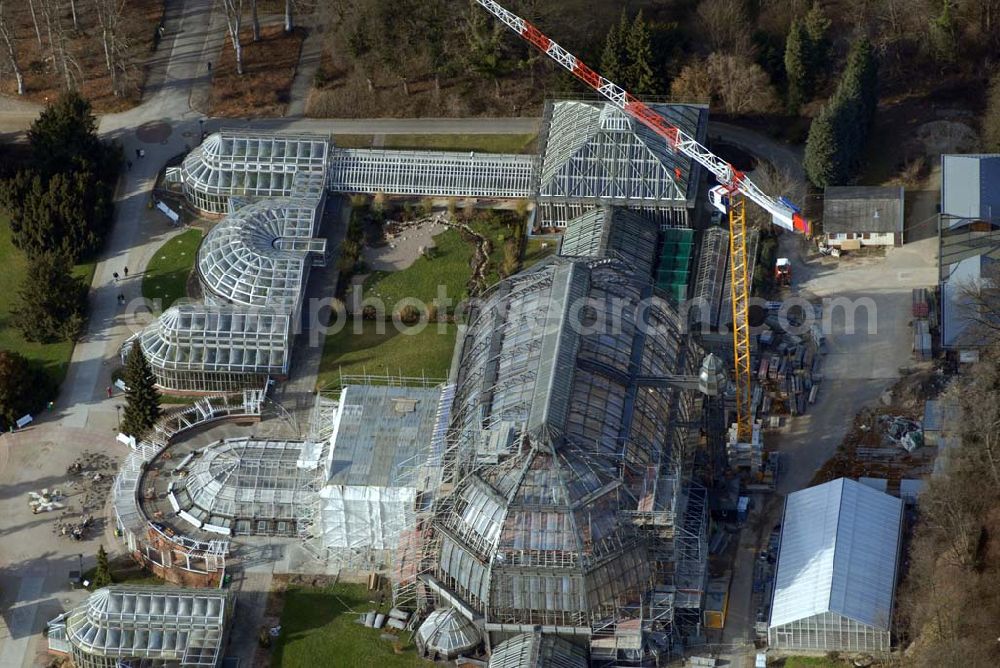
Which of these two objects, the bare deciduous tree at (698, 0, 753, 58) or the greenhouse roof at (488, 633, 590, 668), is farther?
the bare deciduous tree at (698, 0, 753, 58)

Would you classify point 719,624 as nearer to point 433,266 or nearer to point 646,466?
point 646,466

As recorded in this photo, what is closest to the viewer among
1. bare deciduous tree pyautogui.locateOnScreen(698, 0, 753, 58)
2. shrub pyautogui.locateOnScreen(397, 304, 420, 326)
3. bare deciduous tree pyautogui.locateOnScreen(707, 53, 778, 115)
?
shrub pyautogui.locateOnScreen(397, 304, 420, 326)

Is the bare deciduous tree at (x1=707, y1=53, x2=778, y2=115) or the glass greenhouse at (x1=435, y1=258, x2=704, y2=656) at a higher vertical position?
the bare deciduous tree at (x1=707, y1=53, x2=778, y2=115)

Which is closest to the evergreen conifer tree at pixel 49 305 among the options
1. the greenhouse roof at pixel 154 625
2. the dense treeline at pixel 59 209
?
the dense treeline at pixel 59 209

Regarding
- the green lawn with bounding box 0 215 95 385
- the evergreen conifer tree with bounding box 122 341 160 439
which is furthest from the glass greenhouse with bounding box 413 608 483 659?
the green lawn with bounding box 0 215 95 385

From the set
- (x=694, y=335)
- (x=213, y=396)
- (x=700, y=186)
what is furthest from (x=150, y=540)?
(x=700, y=186)

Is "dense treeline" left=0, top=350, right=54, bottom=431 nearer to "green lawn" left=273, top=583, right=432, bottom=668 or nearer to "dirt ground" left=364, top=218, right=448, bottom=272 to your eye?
"dirt ground" left=364, top=218, right=448, bottom=272
